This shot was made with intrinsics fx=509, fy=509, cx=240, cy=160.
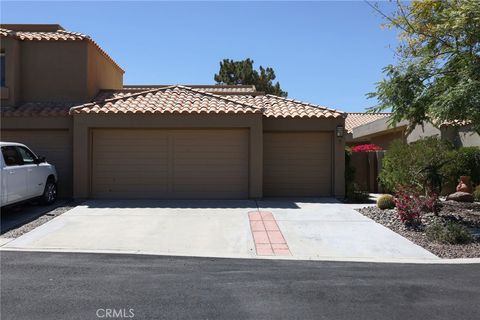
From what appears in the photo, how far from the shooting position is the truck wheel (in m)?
13.8

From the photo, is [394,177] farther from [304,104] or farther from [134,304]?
[134,304]

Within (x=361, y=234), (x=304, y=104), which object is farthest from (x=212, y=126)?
(x=361, y=234)

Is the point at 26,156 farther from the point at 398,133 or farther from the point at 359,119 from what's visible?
the point at 359,119

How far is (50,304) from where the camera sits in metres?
5.76

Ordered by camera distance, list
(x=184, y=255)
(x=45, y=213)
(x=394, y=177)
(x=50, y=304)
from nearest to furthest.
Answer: (x=50, y=304) → (x=184, y=255) → (x=45, y=213) → (x=394, y=177)

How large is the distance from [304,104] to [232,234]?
785cm

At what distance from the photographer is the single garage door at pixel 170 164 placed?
606 inches

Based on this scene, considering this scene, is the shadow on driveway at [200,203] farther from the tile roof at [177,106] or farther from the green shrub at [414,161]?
the tile roof at [177,106]

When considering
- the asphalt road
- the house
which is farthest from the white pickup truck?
the asphalt road

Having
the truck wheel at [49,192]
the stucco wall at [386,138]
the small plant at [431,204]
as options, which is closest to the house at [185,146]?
the truck wheel at [49,192]

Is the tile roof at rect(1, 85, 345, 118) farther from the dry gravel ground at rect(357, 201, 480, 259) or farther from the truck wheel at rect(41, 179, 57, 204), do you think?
the dry gravel ground at rect(357, 201, 480, 259)

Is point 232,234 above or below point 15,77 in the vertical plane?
below

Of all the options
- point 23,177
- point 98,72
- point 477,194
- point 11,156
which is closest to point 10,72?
point 98,72

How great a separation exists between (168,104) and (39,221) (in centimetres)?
574
